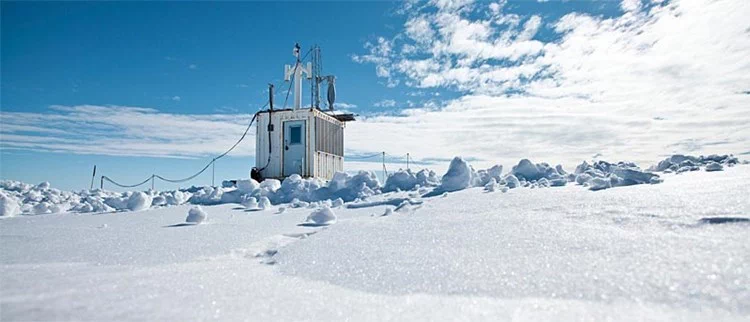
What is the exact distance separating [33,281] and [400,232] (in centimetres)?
154

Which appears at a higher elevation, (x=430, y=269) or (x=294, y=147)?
(x=294, y=147)

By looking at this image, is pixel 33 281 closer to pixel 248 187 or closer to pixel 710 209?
pixel 710 209

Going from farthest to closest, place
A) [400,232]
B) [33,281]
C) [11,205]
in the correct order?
[11,205]
[400,232]
[33,281]

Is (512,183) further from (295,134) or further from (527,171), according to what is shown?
(295,134)

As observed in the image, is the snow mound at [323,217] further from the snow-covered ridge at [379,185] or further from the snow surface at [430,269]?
the snow-covered ridge at [379,185]

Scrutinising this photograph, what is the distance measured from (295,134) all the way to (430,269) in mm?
11840

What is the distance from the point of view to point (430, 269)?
4.68ft

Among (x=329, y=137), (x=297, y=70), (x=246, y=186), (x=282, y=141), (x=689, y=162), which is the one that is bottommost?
(x=246, y=186)

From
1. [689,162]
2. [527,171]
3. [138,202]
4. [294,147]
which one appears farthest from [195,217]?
[294,147]

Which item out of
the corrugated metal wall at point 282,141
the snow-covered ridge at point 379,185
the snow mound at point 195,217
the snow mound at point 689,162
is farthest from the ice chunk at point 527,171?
the corrugated metal wall at point 282,141

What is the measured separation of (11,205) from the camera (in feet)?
14.1

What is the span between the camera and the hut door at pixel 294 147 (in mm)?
12680

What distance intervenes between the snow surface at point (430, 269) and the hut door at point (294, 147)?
1028cm

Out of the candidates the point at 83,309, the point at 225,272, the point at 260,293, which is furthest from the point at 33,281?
the point at 260,293
